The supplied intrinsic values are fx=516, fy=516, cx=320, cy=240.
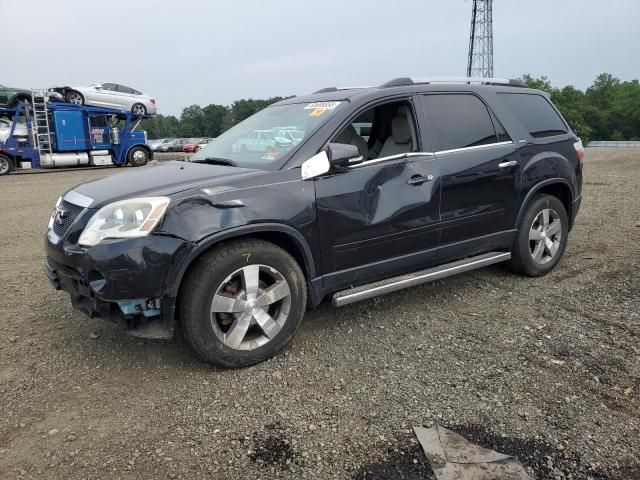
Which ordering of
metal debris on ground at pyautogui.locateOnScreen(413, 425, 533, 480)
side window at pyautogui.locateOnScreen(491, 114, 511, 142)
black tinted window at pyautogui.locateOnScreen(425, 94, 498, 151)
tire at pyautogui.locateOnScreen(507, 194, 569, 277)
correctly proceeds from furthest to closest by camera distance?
tire at pyautogui.locateOnScreen(507, 194, 569, 277), side window at pyautogui.locateOnScreen(491, 114, 511, 142), black tinted window at pyautogui.locateOnScreen(425, 94, 498, 151), metal debris on ground at pyautogui.locateOnScreen(413, 425, 533, 480)

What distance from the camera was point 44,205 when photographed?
10.4 m

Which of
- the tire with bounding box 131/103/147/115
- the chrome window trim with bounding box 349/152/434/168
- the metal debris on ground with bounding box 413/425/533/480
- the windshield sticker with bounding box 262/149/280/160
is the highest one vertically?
the tire with bounding box 131/103/147/115

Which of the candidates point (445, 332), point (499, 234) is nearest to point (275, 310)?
point (445, 332)

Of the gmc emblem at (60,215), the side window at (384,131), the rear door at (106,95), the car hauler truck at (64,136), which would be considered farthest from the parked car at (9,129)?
the side window at (384,131)

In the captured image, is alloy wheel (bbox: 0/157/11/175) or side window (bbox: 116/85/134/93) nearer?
alloy wheel (bbox: 0/157/11/175)

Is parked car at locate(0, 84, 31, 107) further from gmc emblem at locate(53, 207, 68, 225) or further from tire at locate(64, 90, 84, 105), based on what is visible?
gmc emblem at locate(53, 207, 68, 225)

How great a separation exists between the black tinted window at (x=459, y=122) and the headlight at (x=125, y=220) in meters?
2.29

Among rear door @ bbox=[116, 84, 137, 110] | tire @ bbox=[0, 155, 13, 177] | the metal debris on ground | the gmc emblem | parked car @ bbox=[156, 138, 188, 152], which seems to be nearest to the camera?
the metal debris on ground

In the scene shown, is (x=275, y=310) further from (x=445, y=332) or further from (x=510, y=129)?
(x=510, y=129)

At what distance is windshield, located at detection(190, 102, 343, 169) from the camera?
376 centimetres

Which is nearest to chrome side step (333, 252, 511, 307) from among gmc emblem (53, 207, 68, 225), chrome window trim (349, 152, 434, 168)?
chrome window trim (349, 152, 434, 168)

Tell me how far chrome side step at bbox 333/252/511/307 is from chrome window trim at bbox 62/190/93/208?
68.9 inches

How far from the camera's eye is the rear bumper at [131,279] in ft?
9.82

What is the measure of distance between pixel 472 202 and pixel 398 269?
0.93 meters
